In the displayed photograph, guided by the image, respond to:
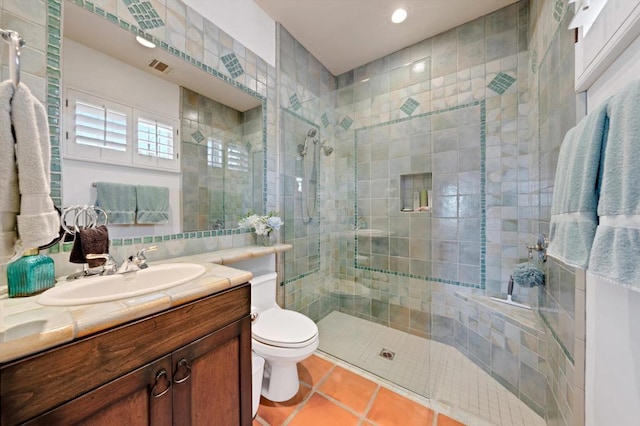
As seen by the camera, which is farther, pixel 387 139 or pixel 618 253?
pixel 387 139

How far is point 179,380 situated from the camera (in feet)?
2.48

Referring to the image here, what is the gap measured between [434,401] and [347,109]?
263 centimetres

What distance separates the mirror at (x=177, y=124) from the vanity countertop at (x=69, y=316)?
58cm

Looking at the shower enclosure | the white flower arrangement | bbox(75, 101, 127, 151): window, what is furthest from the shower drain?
bbox(75, 101, 127, 151): window

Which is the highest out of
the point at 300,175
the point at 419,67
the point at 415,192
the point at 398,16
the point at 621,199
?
the point at 398,16

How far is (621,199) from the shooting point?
0.57 m

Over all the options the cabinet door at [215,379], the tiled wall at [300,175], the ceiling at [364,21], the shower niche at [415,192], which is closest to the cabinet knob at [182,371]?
the cabinet door at [215,379]

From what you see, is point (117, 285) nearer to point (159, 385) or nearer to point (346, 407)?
point (159, 385)

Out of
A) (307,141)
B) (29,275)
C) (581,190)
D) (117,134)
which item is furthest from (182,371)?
(307,141)

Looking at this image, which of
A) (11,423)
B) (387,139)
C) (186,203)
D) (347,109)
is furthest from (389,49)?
(11,423)

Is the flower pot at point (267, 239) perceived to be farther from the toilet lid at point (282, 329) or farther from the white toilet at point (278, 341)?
the toilet lid at point (282, 329)

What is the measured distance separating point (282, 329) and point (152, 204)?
1073 millimetres

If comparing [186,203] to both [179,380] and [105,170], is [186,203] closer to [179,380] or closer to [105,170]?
[105,170]

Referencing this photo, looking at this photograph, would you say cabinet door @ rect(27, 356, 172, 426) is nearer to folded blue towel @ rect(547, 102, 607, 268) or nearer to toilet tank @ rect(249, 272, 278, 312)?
toilet tank @ rect(249, 272, 278, 312)
